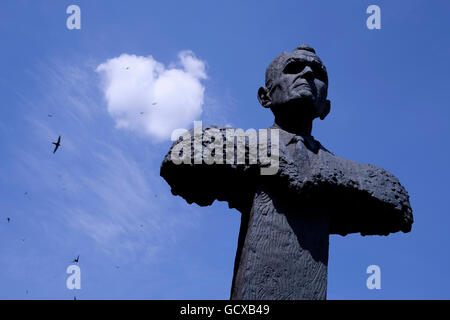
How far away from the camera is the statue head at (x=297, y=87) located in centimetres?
686

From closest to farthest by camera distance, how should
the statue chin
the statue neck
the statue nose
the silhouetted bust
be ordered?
the silhouetted bust, the statue chin, the statue nose, the statue neck

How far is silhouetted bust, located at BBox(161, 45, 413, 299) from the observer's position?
20.0 feet

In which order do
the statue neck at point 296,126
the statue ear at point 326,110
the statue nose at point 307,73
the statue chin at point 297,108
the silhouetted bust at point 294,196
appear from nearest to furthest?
the silhouetted bust at point 294,196 < the statue chin at point 297,108 < the statue nose at point 307,73 < the statue neck at point 296,126 < the statue ear at point 326,110

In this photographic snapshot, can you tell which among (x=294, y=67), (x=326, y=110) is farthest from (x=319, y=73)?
(x=326, y=110)

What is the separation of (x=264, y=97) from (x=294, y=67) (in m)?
0.48

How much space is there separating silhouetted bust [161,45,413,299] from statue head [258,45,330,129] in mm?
12

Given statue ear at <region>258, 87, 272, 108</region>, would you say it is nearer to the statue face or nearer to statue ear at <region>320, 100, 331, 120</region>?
the statue face

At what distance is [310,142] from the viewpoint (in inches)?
272

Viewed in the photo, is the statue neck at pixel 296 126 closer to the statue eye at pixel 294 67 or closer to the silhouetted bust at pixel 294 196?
the silhouetted bust at pixel 294 196

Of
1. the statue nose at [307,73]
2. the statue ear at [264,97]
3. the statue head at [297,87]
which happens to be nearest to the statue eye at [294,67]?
the statue head at [297,87]

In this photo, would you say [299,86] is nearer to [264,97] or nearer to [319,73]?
[319,73]

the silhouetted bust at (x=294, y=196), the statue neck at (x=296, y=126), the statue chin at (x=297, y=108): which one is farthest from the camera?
the statue neck at (x=296, y=126)

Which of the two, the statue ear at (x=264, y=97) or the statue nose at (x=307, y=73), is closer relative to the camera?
the statue nose at (x=307, y=73)

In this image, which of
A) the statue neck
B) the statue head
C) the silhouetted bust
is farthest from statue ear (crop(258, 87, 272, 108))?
the statue neck
